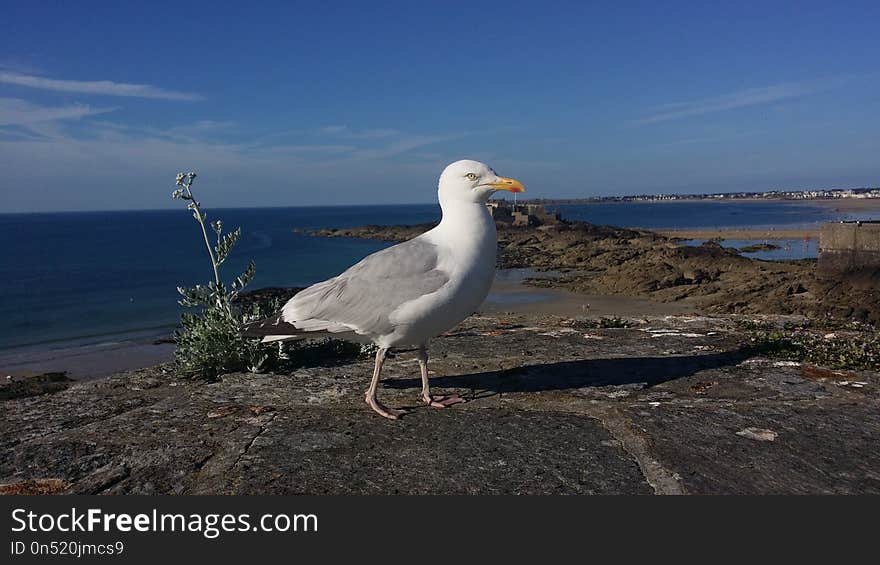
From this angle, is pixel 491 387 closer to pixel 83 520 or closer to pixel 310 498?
pixel 310 498

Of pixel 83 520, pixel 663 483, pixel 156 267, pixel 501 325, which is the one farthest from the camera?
pixel 156 267

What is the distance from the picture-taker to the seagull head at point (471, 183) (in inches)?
170

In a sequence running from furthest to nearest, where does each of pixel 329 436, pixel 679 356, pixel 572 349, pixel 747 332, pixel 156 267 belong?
pixel 156 267
pixel 747 332
pixel 572 349
pixel 679 356
pixel 329 436

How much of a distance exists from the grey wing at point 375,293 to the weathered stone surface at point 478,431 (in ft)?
1.46

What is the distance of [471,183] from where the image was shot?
4336 millimetres

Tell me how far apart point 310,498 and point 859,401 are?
297cm

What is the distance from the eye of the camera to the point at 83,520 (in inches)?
87.4

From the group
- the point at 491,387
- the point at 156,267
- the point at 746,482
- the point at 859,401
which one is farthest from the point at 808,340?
the point at 156,267

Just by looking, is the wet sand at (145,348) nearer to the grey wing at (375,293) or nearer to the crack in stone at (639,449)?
the grey wing at (375,293)

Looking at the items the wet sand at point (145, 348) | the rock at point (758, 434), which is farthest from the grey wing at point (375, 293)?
the wet sand at point (145, 348)

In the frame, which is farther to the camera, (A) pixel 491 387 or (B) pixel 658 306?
(B) pixel 658 306

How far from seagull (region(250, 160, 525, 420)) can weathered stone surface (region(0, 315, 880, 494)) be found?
38cm

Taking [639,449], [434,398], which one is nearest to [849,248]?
[434,398]

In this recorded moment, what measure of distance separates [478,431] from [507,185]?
1.92m
